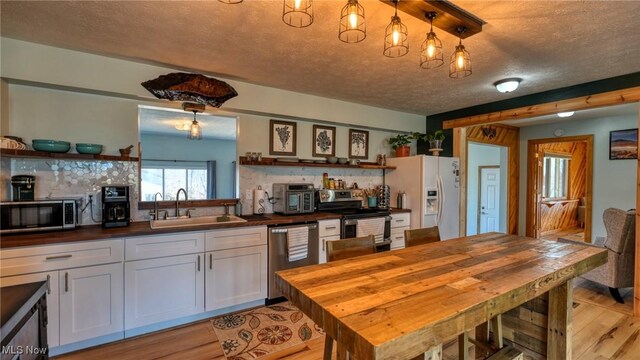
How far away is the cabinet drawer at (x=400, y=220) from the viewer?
3.96m

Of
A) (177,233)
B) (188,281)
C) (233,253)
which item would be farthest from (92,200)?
(233,253)

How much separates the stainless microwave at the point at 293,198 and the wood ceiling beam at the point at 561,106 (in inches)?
102

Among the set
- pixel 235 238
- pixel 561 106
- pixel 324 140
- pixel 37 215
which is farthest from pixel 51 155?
pixel 561 106

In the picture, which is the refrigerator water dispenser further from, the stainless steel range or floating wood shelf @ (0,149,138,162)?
floating wood shelf @ (0,149,138,162)

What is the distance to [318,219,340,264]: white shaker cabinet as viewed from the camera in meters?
3.32

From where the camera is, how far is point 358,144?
14.4 ft

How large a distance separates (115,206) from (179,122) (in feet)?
3.61

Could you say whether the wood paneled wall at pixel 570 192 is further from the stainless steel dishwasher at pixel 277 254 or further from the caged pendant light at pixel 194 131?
the caged pendant light at pixel 194 131

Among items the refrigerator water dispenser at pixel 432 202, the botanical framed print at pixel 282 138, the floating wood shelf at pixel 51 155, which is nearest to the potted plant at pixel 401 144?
the refrigerator water dispenser at pixel 432 202

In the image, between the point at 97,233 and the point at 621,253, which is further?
the point at 621,253

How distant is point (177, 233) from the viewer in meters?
2.53

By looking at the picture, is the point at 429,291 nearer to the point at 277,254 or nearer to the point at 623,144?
the point at 277,254

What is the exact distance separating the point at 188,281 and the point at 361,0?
2.62m

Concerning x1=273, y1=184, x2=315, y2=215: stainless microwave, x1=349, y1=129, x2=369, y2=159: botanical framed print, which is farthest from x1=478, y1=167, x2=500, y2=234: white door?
x1=273, y1=184, x2=315, y2=215: stainless microwave
